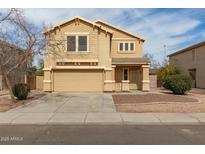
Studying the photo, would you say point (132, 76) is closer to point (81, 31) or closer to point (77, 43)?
point (77, 43)

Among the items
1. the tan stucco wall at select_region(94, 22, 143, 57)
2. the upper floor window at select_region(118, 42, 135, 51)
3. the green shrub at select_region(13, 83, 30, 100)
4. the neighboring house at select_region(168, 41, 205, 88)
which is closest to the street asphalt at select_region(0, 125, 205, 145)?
the green shrub at select_region(13, 83, 30, 100)

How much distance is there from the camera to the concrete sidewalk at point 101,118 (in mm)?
11727

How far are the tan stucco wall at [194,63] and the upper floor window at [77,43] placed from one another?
15770 mm

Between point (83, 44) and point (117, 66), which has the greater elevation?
point (83, 44)

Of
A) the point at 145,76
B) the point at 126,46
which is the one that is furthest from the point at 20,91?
the point at 126,46

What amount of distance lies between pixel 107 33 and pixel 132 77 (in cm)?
622

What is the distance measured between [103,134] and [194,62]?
30910 mm

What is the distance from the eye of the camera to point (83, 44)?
26.6 m

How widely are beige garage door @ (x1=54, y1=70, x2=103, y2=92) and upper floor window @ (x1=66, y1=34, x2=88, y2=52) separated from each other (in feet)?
Result: 6.73

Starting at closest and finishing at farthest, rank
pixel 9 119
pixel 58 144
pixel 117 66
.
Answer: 1. pixel 58 144
2. pixel 9 119
3. pixel 117 66

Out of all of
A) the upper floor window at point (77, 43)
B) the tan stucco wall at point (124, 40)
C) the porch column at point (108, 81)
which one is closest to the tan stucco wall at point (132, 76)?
the tan stucco wall at point (124, 40)

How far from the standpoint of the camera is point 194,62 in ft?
124

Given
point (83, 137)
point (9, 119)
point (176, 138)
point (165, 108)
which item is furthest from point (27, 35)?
point (176, 138)

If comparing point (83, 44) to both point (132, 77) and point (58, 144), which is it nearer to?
point (132, 77)
